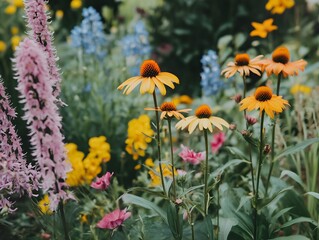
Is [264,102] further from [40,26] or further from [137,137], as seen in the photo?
[137,137]

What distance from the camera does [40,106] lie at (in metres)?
1.59

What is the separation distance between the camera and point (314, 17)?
5582 millimetres

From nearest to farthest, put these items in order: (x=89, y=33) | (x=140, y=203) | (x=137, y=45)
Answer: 1. (x=140, y=203)
2. (x=89, y=33)
3. (x=137, y=45)

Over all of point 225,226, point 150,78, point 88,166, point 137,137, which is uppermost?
point 150,78

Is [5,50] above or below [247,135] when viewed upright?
above

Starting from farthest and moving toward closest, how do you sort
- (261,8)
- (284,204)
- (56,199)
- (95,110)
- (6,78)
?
1. (261,8)
2. (6,78)
3. (95,110)
4. (284,204)
5. (56,199)

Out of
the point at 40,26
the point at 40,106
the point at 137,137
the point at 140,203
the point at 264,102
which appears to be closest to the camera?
the point at 40,106

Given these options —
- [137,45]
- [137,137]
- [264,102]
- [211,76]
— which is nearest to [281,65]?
[264,102]

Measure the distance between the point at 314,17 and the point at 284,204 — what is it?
352cm

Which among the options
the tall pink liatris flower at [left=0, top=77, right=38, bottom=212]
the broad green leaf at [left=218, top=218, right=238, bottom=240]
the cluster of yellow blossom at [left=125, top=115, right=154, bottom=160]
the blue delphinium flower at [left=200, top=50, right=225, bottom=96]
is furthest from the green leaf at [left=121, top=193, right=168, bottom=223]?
the blue delphinium flower at [left=200, top=50, right=225, bottom=96]

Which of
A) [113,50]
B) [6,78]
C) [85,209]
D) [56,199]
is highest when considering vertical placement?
[113,50]

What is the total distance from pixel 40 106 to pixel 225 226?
1018mm

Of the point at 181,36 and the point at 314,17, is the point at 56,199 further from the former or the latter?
the point at 314,17

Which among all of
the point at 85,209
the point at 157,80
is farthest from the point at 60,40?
the point at 157,80
